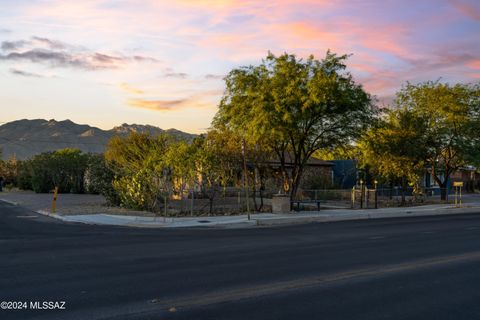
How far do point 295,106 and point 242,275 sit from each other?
16.3 m

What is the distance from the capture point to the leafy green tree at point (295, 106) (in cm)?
2412

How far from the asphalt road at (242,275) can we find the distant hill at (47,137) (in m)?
114

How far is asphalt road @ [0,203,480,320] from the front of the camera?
277 inches

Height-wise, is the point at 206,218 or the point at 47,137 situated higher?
the point at 47,137

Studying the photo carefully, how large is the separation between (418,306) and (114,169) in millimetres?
25163

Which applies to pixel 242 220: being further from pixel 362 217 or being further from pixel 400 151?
pixel 400 151

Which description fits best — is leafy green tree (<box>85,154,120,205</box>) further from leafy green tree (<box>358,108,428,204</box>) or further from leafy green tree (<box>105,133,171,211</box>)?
leafy green tree (<box>358,108,428,204</box>)

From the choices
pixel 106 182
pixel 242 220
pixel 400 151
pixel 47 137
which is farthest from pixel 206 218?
pixel 47 137

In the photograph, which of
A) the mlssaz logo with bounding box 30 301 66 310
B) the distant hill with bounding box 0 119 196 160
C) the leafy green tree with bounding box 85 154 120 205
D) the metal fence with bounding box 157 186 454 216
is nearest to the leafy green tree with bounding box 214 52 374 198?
the metal fence with bounding box 157 186 454 216

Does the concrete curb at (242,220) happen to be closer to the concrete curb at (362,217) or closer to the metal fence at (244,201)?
the concrete curb at (362,217)

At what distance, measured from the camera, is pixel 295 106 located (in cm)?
2483

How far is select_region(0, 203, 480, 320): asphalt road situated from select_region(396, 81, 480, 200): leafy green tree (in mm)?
21304

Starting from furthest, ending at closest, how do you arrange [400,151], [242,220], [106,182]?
[400,151]
[106,182]
[242,220]

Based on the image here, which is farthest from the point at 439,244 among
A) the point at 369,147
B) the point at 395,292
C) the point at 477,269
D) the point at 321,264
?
the point at 369,147
